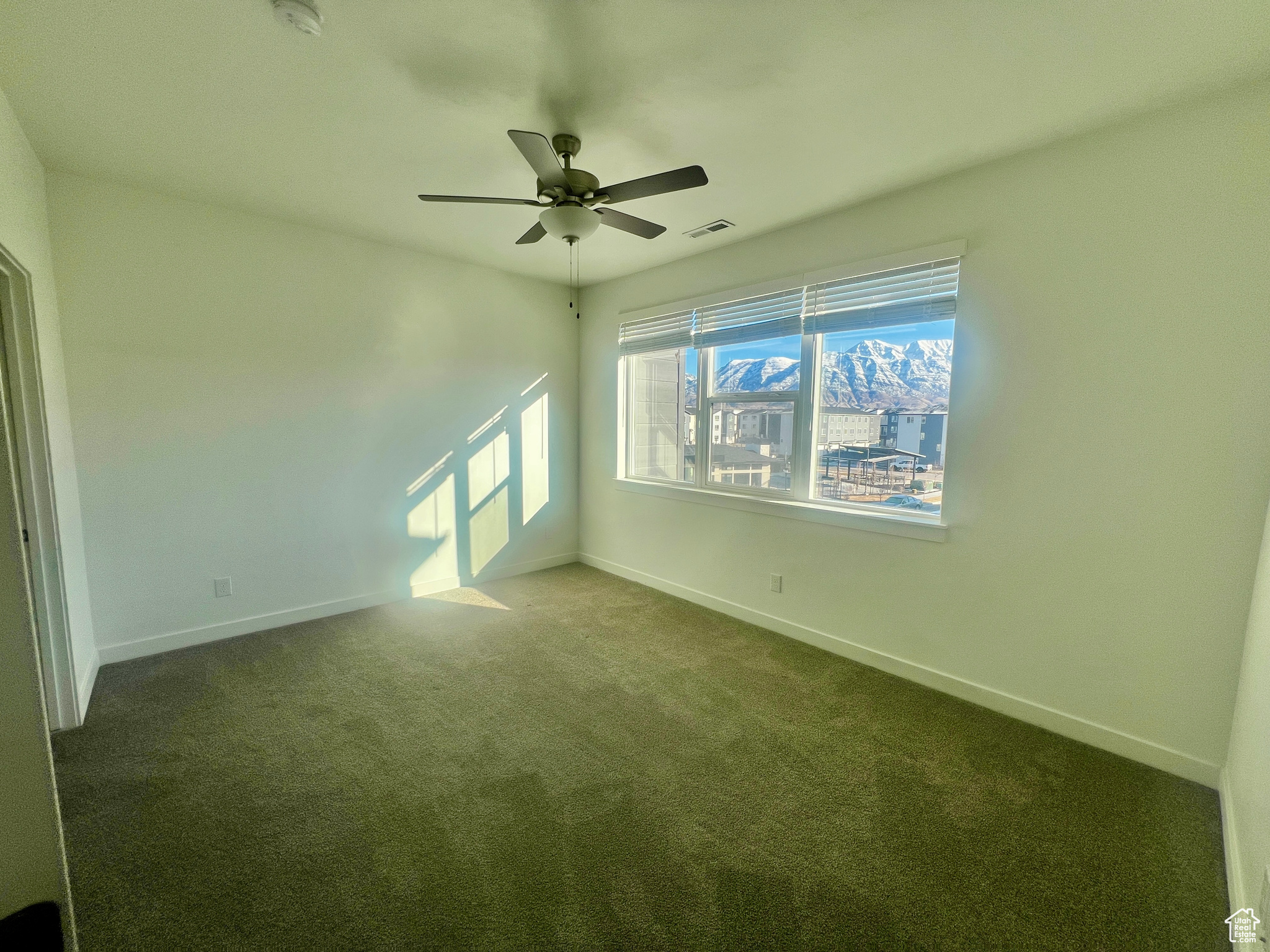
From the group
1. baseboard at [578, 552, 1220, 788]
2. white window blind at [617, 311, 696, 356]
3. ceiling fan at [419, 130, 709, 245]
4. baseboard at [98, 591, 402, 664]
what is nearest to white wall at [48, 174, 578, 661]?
baseboard at [98, 591, 402, 664]

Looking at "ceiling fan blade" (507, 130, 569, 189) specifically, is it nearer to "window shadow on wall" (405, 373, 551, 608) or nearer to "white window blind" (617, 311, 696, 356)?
"white window blind" (617, 311, 696, 356)

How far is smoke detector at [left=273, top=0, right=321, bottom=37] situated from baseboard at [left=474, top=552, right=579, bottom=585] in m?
3.64

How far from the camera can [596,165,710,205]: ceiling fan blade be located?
1920 millimetres

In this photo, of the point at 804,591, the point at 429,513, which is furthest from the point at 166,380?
the point at 804,591

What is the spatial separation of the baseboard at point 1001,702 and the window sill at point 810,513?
0.70 m

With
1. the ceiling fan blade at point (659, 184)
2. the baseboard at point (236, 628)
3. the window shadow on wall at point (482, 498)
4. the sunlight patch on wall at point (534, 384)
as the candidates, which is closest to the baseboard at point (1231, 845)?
the ceiling fan blade at point (659, 184)

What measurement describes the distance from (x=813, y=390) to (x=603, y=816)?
257 centimetres

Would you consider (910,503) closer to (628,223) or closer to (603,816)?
(628,223)

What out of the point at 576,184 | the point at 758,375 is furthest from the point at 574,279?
the point at 576,184

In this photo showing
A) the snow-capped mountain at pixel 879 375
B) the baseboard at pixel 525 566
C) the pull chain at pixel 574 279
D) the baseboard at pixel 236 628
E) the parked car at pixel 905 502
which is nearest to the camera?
the snow-capped mountain at pixel 879 375

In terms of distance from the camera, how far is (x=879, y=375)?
118 inches

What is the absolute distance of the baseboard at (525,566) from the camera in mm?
4527

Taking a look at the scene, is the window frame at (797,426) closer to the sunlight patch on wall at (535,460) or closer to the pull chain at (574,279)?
the pull chain at (574,279)

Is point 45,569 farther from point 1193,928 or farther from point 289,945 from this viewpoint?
point 1193,928
